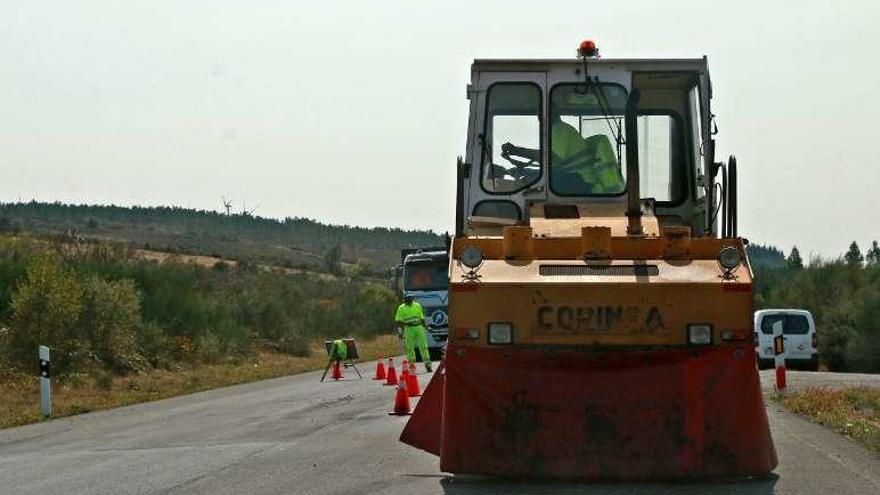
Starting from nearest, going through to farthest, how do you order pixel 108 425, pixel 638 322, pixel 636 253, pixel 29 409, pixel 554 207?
pixel 638 322, pixel 636 253, pixel 554 207, pixel 108 425, pixel 29 409

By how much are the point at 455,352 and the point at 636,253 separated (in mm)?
1703

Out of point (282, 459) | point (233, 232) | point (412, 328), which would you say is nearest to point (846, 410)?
point (282, 459)

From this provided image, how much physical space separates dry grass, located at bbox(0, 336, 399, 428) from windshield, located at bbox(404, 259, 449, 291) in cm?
356

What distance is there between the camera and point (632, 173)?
10.5m

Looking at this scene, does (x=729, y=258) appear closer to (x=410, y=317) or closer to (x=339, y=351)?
(x=410, y=317)

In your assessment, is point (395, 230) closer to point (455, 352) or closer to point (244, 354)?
point (244, 354)

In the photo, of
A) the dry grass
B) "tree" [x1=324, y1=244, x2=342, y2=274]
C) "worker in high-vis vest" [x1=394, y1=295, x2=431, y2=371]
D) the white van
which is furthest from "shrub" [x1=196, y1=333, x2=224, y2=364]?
"tree" [x1=324, y1=244, x2=342, y2=274]

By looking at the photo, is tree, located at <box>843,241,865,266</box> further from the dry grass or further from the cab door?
the cab door

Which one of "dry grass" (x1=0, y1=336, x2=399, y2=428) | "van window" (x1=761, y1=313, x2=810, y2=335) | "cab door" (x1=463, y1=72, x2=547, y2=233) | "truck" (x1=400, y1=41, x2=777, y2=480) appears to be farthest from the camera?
"van window" (x1=761, y1=313, x2=810, y2=335)

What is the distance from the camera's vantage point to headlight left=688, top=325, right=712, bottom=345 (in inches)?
364

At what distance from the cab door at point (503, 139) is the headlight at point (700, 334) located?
2929mm

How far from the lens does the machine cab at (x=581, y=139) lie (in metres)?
11.5

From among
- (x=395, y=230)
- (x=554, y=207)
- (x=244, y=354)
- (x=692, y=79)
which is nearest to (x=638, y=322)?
(x=554, y=207)

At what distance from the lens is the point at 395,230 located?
19638cm
